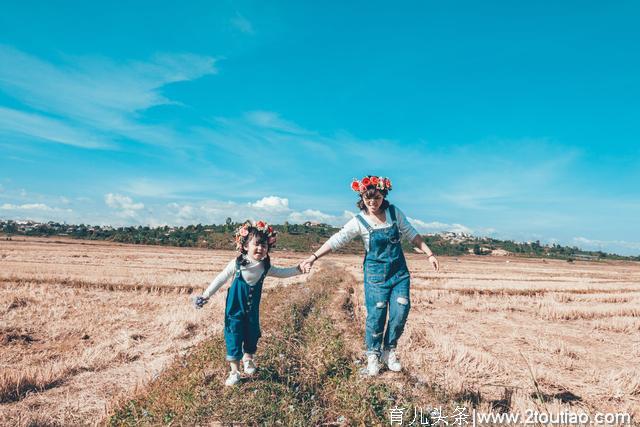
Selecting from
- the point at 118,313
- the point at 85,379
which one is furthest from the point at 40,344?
the point at 85,379

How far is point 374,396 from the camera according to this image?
12.7 ft

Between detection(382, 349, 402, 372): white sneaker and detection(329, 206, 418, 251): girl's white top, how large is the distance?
1.41 m

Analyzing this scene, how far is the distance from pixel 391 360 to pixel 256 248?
2.31 meters

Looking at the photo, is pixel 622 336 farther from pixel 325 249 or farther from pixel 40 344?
pixel 40 344

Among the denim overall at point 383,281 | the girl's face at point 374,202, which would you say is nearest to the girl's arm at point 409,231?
the denim overall at point 383,281

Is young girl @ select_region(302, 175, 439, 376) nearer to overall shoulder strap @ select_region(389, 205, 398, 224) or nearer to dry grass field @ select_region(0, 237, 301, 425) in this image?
overall shoulder strap @ select_region(389, 205, 398, 224)

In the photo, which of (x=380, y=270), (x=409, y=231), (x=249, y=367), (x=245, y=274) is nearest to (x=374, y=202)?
(x=409, y=231)

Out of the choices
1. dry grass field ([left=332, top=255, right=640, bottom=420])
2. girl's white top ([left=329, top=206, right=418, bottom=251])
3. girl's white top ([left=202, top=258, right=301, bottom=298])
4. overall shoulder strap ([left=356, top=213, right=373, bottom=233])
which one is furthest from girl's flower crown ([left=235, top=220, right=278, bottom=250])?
dry grass field ([left=332, top=255, right=640, bottom=420])

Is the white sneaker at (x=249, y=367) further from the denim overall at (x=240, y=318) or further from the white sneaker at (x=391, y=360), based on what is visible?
Result: the white sneaker at (x=391, y=360)

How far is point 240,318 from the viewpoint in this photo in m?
5.09

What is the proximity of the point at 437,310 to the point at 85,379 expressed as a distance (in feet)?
37.9

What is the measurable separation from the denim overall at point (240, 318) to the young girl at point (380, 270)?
103cm

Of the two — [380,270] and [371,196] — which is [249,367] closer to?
[380,270]

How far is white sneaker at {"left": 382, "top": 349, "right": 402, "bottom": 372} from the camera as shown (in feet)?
17.0
